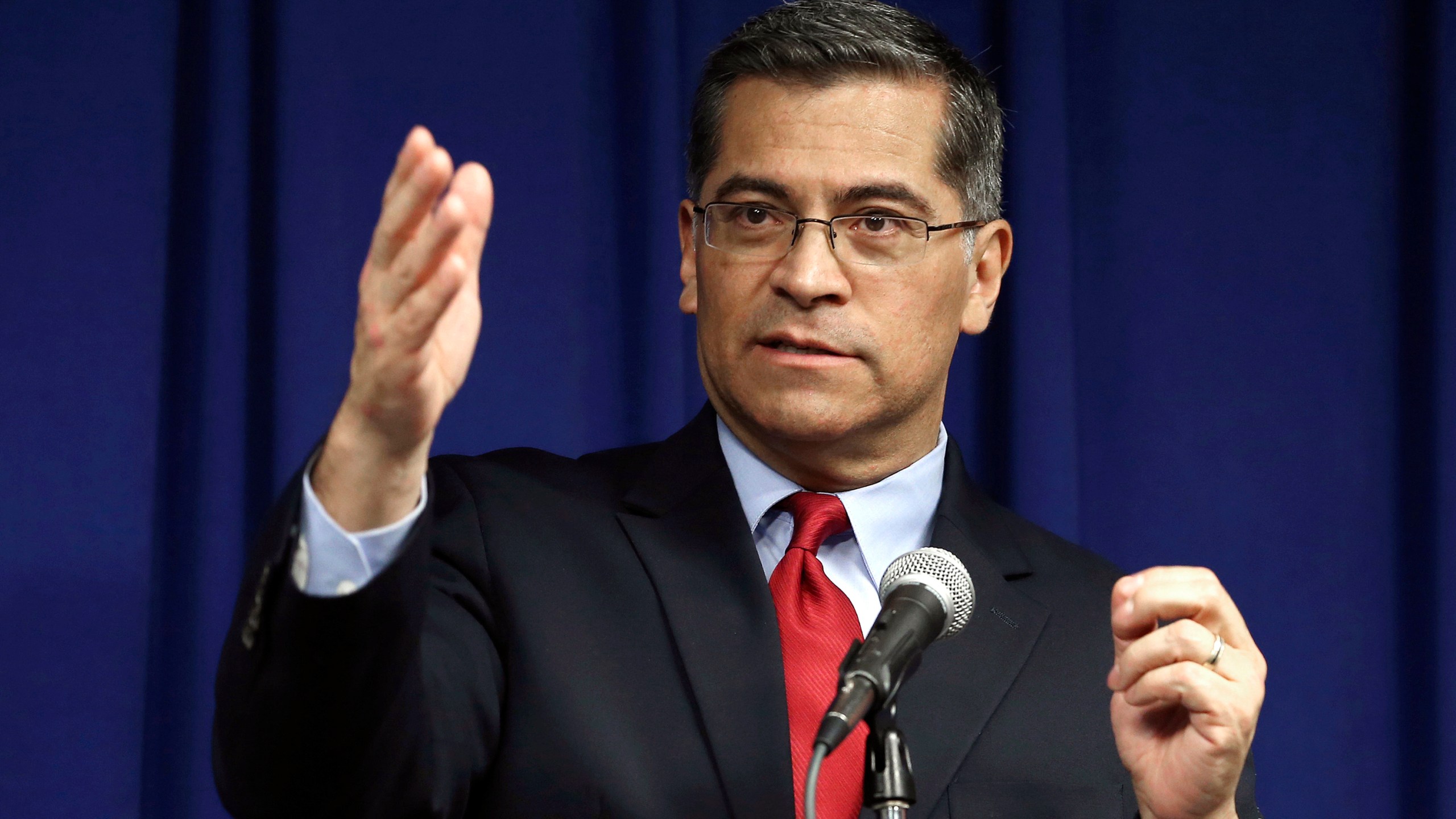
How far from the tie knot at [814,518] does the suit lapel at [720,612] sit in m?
0.07

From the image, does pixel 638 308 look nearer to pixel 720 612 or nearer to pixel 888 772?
pixel 720 612

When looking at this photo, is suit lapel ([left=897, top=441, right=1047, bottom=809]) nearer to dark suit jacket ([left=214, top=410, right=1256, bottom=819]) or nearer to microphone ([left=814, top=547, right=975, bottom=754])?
dark suit jacket ([left=214, top=410, right=1256, bottom=819])

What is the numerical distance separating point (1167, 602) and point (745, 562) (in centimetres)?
53

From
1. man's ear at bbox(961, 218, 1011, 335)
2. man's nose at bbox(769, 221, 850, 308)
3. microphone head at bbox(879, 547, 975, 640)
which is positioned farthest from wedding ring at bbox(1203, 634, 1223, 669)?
man's ear at bbox(961, 218, 1011, 335)

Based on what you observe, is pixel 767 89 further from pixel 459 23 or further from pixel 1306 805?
pixel 1306 805

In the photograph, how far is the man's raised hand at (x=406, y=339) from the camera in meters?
0.94

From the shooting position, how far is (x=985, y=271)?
1.99 m

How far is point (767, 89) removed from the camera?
71.0 inches

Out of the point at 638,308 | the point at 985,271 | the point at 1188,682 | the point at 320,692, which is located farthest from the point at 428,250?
the point at 638,308

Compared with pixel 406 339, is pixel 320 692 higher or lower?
lower

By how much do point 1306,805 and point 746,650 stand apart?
1557 mm

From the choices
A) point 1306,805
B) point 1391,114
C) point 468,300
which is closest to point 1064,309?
point 1391,114

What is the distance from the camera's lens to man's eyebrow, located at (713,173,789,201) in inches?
68.2

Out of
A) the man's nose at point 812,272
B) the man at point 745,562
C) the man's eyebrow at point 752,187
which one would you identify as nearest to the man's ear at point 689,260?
the man at point 745,562
